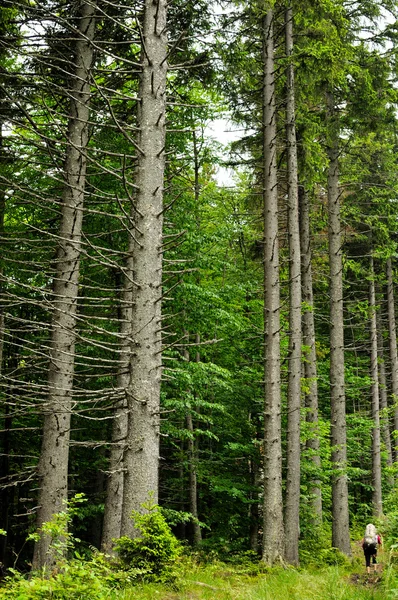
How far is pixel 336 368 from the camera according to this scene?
15.4m

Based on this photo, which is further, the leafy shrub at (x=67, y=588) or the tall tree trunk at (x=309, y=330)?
the tall tree trunk at (x=309, y=330)

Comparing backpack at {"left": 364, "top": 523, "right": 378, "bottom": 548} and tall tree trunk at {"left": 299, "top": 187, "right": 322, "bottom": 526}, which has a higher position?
tall tree trunk at {"left": 299, "top": 187, "right": 322, "bottom": 526}

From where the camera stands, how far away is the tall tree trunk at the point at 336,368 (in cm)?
1452

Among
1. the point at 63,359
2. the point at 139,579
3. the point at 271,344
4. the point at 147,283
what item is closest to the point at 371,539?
the point at 271,344

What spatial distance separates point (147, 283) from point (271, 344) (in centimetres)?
601

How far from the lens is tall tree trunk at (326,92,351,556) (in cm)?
1452

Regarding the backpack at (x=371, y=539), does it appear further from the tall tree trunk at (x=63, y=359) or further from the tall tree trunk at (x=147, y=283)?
the tall tree trunk at (x=147, y=283)

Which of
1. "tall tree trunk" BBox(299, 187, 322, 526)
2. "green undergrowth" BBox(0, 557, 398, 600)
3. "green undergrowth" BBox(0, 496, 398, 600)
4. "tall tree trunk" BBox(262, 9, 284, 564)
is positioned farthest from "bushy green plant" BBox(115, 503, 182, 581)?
"tall tree trunk" BBox(299, 187, 322, 526)

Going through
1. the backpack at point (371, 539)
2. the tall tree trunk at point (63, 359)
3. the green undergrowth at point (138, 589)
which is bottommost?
the backpack at point (371, 539)

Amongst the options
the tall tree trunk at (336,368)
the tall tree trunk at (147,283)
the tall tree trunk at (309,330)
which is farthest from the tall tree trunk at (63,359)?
the tall tree trunk at (309,330)

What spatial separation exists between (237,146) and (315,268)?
26.8 feet

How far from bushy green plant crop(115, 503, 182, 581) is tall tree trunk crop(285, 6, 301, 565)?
756cm

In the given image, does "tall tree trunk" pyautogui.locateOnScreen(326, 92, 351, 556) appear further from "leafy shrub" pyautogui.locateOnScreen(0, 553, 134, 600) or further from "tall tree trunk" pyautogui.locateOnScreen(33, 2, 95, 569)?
"leafy shrub" pyautogui.locateOnScreen(0, 553, 134, 600)

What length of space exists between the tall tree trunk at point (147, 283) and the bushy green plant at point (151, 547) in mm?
181
